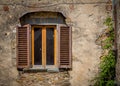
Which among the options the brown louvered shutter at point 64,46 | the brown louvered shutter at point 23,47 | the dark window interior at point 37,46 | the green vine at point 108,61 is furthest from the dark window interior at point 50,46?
the green vine at point 108,61

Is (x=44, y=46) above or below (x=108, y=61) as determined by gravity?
above

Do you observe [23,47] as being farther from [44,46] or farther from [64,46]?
[64,46]

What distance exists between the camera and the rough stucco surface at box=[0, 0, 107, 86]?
8.88 m

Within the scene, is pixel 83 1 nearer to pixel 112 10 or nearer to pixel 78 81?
pixel 112 10

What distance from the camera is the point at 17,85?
8.90 metres

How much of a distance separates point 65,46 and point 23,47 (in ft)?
4.09

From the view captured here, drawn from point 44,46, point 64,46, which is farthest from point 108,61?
point 44,46

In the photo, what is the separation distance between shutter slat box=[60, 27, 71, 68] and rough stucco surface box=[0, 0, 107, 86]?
5.9 inches

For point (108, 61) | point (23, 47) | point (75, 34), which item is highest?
point (75, 34)

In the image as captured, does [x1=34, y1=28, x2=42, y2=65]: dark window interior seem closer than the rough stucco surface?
No

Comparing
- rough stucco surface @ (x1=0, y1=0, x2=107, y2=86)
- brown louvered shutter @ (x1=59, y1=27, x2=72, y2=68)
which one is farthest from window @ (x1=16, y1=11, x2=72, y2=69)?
rough stucco surface @ (x1=0, y1=0, x2=107, y2=86)

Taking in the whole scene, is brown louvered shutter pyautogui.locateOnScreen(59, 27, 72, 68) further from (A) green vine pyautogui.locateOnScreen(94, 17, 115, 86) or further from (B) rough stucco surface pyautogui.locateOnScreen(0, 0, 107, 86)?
(A) green vine pyautogui.locateOnScreen(94, 17, 115, 86)

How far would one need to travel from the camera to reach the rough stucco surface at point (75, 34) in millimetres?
8875

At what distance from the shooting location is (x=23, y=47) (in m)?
8.87
